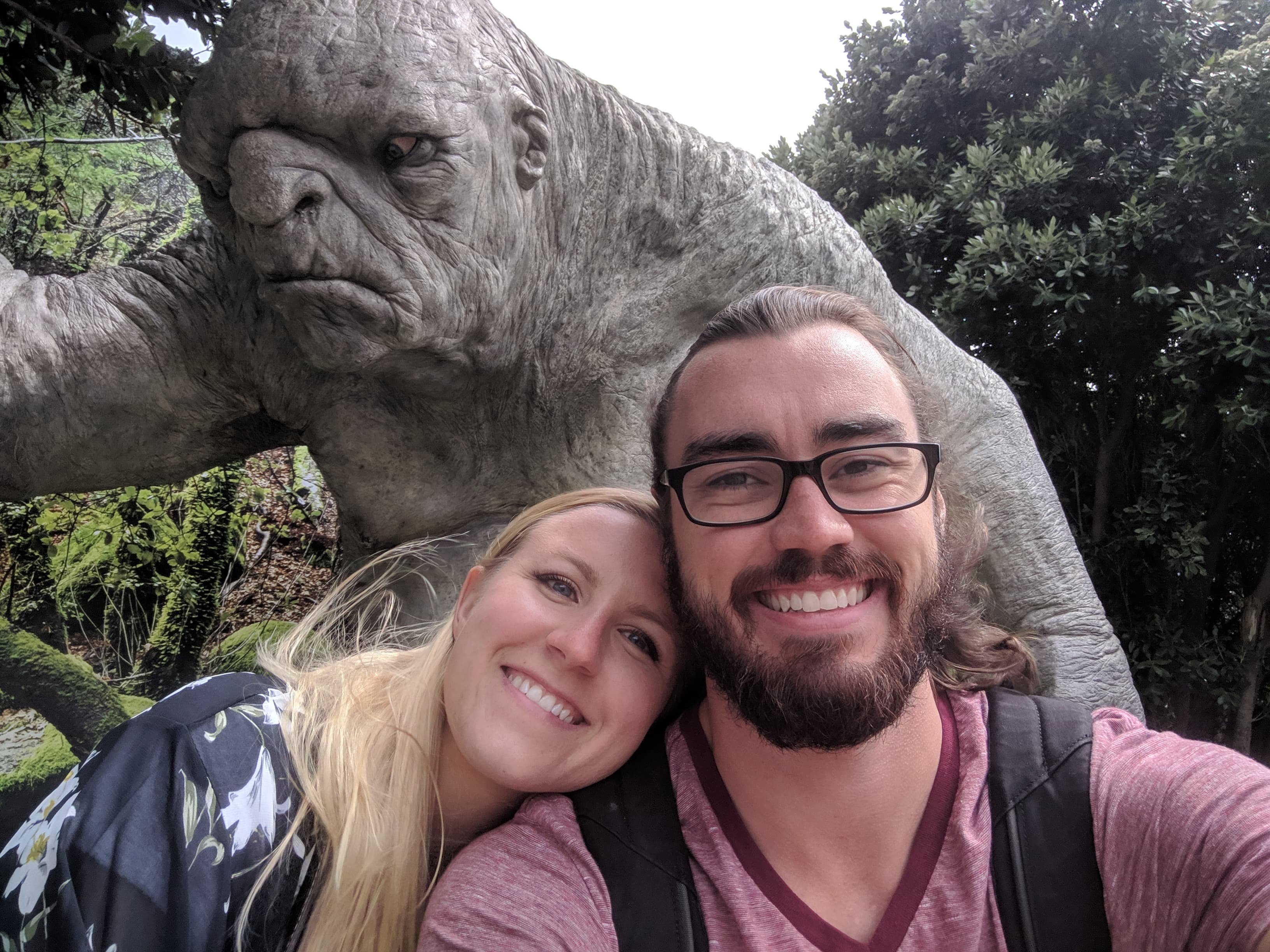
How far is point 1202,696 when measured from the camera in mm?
4129

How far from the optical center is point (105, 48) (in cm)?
239

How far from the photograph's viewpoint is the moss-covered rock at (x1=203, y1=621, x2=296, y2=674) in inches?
130

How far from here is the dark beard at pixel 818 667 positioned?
1.33 meters

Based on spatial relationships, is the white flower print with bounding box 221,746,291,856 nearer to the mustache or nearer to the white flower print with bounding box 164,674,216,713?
the white flower print with bounding box 164,674,216,713

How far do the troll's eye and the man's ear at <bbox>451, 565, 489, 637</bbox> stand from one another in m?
0.86

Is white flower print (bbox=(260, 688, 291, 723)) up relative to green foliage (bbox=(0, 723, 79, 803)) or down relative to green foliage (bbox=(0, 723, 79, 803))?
up

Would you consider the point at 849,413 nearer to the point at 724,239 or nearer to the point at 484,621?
the point at 484,621

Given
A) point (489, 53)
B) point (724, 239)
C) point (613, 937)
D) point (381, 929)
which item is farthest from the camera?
point (724, 239)

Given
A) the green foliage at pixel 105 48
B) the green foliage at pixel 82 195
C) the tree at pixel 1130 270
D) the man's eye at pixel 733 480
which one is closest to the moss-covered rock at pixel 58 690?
the green foliage at pixel 82 195

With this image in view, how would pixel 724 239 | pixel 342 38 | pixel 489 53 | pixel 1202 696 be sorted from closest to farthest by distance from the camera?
pixel 342 38
pixel 489 53
pixel 724 239
pixel 1202 696

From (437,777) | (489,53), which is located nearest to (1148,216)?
(489,53)

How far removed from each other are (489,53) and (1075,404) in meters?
3.51

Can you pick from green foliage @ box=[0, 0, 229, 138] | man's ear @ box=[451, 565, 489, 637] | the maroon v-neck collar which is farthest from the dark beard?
green foliage @ box=[0, 0, 229, 138]

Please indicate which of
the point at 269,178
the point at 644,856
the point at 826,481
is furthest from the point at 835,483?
the point at 269,178
